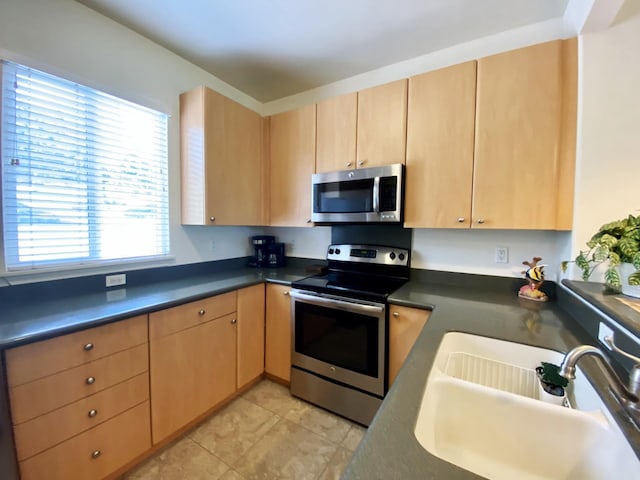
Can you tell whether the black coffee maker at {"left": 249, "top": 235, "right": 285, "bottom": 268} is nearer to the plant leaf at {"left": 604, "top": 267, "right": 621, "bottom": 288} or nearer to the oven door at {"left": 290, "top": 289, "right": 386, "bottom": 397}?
the oven door at {"left": 290, "top": 289, "right": 386, "bottom": 397}

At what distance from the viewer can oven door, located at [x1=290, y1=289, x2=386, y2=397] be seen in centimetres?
169

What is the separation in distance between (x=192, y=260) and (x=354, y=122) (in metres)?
1.66

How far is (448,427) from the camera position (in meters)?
0.80

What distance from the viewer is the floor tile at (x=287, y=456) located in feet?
4.85

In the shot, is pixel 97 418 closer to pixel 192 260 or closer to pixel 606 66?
pixel 192 260

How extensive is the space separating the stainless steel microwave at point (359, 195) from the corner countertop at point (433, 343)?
57 cm

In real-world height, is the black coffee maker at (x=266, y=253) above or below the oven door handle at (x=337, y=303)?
above

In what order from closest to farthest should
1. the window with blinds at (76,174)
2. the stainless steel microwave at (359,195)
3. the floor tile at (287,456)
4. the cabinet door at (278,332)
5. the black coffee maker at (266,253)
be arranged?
1. the window with blinds at (76,174)
2. the floor tile at (287,456)
3. the stainless steel microwave at (359,195)
4. the cabinet door at (278,332)
5. the black coffee maker at (266,253)

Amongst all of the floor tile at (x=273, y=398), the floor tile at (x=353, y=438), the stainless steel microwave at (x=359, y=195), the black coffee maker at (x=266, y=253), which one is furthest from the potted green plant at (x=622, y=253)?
the black coffee maker at (x=266, y=253)

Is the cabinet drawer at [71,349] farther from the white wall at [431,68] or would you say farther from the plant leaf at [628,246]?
the plant leaf at [628,246]

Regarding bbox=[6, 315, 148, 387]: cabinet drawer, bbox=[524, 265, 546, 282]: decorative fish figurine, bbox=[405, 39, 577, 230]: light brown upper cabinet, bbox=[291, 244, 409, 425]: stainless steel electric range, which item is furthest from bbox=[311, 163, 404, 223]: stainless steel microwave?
bbox=[6, 315, 148, 387]: cabinet drawer

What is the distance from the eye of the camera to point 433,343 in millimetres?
1026

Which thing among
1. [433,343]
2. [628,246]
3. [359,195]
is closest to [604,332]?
[628,246]

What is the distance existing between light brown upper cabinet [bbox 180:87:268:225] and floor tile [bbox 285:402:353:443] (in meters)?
1.48
